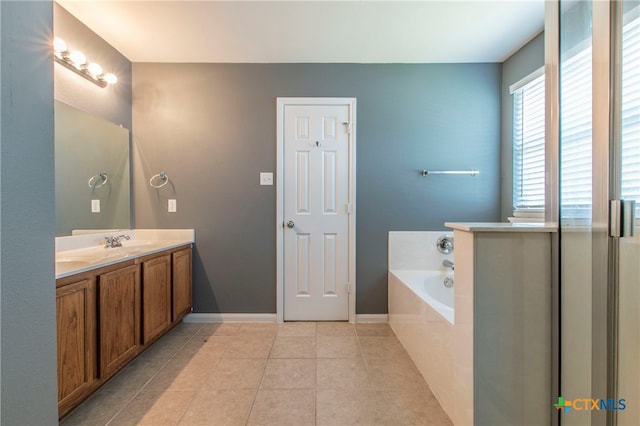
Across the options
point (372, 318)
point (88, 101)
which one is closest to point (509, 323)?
point (372, 318)

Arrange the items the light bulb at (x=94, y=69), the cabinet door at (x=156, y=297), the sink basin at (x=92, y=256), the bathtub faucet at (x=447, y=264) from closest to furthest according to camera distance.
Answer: the sink basin at (x=92, y=256) < the cabinet door at (x=156, y=297) < the light bulb at (x=94, y=69) < the bathtub faucet at (x=447, y=264)

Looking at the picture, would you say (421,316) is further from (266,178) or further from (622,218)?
(266,178)

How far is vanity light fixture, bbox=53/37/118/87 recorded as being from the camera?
1732 millimetres

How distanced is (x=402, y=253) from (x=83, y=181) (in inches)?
106

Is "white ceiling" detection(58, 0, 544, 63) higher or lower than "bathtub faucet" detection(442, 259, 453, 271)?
higher

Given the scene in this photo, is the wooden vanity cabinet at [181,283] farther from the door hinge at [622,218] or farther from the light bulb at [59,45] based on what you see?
the door hinge at [622,218]

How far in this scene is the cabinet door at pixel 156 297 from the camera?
181 cm

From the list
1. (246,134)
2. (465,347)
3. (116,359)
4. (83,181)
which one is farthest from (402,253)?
(83,181)

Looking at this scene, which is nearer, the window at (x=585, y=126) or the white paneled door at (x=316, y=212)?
the window at (x=585, y=126)

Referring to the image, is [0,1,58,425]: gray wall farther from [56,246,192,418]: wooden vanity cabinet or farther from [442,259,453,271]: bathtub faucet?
[442,259,453,271]: bathtub faucet

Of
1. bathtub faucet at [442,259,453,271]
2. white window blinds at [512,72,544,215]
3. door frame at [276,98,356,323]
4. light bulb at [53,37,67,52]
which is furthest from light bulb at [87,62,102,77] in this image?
white window blinds at [512,72,544,215]

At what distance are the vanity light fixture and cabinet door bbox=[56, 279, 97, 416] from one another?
1527 millimetres

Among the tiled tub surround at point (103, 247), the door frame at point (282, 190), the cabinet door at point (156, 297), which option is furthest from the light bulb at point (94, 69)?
the cabinet door at point (156, 297)

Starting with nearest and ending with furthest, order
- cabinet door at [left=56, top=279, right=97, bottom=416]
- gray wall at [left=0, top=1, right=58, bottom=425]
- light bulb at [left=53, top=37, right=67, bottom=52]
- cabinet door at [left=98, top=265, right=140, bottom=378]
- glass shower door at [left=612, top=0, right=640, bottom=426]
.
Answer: gray wall at [left=0, top=1, right=58, bottom=425], glass shower door at [left=612, top=0, right=640, bottom=426], cabinet door at [left=56, top=279, right=97, bottom=416], cabinet door at [left=98, top=265, right=140, bottom=378], light bulb at [left=53, top=37, right=67, bottom=52]
